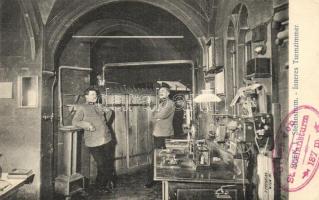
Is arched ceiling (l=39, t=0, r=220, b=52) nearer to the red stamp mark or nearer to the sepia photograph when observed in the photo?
the sepia photograph

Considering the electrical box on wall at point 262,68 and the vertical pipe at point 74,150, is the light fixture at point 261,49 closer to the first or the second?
the electrical box on wall at point 262,68

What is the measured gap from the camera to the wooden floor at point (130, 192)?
18.5ft

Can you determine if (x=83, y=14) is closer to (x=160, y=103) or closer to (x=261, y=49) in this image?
(x=160, y=103)

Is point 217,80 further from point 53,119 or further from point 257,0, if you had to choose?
point 53,119

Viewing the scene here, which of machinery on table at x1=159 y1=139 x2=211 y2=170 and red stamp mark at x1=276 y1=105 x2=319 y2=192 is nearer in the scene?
red stamp mark at x1=276 y1=105 x2=319 y2=192

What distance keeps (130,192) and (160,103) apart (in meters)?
1.85

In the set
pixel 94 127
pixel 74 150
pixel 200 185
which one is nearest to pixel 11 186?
pixel 200 185

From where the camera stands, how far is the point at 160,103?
6.32 meters

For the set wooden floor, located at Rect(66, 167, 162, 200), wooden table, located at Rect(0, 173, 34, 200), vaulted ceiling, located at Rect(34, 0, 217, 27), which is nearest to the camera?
wooden table, located at Rect(0, 173, 34, 200)

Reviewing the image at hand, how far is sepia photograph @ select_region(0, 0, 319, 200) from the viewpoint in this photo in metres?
2.76

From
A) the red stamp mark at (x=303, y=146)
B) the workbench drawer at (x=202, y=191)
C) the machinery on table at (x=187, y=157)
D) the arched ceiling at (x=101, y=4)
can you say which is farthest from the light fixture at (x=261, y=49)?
the arched ceiling at (x=101, y=4)

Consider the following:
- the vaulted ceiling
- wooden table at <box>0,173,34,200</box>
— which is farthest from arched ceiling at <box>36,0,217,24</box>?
wooden table at <box>0,173,34,200</box>

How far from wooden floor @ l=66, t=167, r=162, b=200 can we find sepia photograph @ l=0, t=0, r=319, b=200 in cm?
2

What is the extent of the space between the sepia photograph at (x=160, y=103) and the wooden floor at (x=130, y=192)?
22mm
